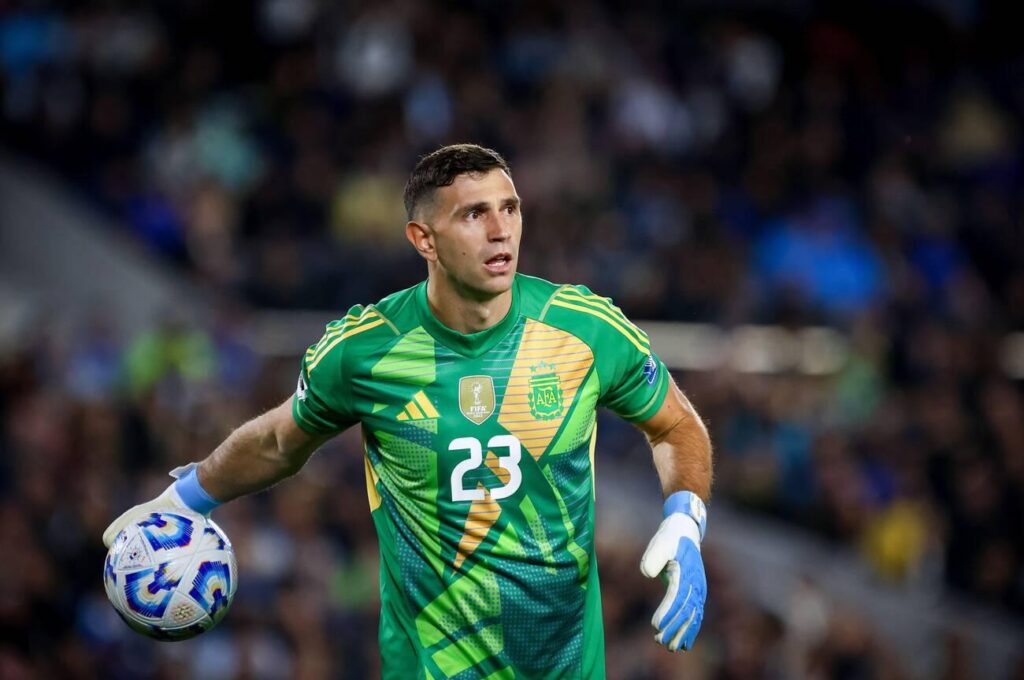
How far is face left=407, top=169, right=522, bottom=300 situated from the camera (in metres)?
4.80

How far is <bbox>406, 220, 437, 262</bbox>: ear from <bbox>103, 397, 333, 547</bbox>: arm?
2.26 ft

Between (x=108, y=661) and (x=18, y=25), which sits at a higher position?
(x=18, y=25)

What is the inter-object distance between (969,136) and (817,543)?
5288mm

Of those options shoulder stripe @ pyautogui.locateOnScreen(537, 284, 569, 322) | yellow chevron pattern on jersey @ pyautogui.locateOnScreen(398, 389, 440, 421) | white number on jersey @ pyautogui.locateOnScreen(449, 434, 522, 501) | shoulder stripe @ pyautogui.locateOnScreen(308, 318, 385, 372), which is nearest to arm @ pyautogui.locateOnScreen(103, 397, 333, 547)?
shoulder stripe @ pyautogui.locateOnScreen(308, 318, 385, 372)

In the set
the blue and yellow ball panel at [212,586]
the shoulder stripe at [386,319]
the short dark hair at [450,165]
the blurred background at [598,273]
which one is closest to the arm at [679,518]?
the shoulder stripe at [386,319]

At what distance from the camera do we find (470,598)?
4867mm

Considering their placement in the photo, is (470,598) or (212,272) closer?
(470,598)

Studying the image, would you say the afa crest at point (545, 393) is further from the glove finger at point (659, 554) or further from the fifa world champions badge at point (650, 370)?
the glove finger at point (659, 554)

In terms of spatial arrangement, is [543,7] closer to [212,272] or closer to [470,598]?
[212,272]

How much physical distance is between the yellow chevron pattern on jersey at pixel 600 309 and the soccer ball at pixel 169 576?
1525mm

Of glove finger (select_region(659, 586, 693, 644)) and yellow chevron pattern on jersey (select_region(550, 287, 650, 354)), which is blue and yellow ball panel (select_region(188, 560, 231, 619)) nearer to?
yellow chevron pattern on jersey (select_region(550, 287, 650, 354))

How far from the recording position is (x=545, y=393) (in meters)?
4.90

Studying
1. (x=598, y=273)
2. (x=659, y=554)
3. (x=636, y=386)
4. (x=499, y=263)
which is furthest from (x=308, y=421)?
(x=598, y=273)

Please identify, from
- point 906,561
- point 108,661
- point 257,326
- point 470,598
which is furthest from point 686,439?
point 257,326
